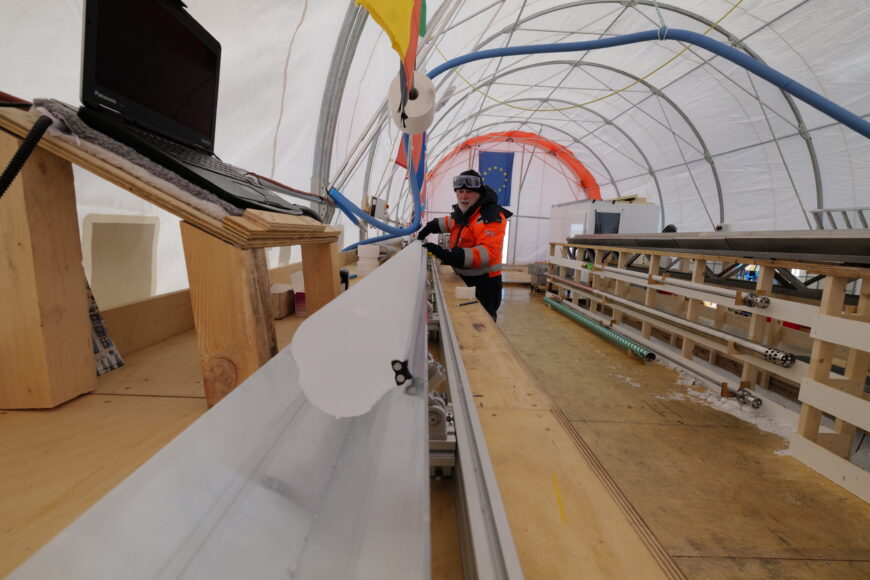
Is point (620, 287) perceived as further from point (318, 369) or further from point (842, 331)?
point (318, 369)

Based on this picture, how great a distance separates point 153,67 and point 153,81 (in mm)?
24

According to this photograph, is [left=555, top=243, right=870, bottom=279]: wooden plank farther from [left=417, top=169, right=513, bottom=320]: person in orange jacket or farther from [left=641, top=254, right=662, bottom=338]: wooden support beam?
[left=417, top=169, right=513, bottom=320]: person in orange jacket

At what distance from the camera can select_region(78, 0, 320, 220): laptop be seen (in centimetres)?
56

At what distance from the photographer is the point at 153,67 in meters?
0.69

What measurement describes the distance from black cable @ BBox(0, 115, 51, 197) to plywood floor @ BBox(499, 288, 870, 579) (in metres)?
0.99

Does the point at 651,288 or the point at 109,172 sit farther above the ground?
the point at 109,172

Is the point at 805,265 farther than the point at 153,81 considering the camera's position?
Yes

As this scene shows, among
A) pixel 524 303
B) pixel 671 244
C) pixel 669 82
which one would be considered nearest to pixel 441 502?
pixel 671 244

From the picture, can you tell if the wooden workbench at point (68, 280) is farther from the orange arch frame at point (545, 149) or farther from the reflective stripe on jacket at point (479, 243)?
the orange arch frame at point (545, 149)

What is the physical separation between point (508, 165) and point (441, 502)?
1410 cm

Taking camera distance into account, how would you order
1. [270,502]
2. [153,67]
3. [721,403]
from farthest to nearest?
[721,403] < [153,67] < [270,502]

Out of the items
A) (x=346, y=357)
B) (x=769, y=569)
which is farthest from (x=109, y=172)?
(x=769, y=569)

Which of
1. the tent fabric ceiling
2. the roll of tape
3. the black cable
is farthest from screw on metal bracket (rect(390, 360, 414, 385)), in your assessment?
the tent fabric ceiling

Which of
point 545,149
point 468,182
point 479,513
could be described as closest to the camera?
point 479,513
